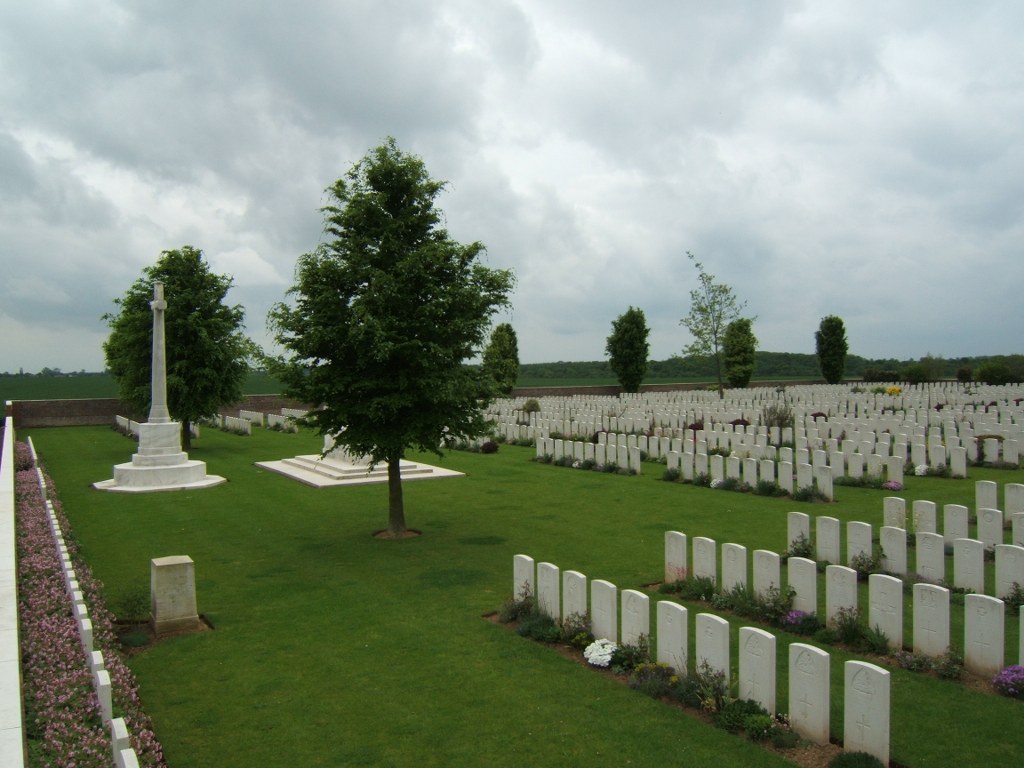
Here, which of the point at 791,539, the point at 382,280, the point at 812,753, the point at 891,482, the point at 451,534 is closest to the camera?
the point at 812,753

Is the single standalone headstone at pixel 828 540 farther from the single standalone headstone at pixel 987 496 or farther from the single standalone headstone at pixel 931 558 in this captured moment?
the single standalone headstone at pixel 987 496

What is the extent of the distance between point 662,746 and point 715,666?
83cm

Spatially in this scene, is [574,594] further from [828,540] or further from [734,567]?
[828,540]

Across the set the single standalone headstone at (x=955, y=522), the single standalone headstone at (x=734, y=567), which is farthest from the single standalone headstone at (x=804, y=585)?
the single standalone headstone at (x=955, y=522)

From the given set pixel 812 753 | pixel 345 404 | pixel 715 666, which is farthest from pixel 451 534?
pixel 812 753

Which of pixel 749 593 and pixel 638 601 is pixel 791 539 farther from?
pixel 638 601

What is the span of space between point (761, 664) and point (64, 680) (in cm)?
486

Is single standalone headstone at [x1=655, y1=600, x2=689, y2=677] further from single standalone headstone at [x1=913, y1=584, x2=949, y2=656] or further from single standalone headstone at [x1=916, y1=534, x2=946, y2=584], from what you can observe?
single standalone headstone at [x1=916, y1=534, x2=946, y2=584]

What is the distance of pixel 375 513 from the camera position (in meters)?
14.0

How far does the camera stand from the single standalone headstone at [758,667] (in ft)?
17.1

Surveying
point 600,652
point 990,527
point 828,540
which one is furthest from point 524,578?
point 990,527

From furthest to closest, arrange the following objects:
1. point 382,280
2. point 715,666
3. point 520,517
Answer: point 520,517
point 382,280
point 715,666

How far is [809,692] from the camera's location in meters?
5.02

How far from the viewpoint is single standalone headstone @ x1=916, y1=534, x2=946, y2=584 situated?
8.09 metres
